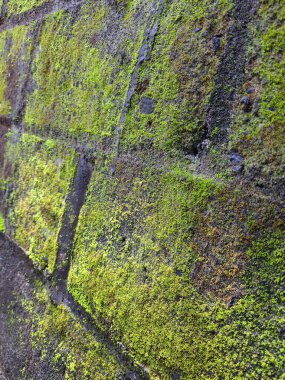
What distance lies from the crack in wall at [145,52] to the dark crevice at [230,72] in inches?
6.7

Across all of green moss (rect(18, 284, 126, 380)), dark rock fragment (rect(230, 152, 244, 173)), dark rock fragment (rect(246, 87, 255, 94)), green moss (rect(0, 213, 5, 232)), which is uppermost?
dark rock fragment (rect(246, 87, 255, 94))

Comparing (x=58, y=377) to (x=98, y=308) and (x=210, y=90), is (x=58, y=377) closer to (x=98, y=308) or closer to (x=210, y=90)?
(x=98, y=308)

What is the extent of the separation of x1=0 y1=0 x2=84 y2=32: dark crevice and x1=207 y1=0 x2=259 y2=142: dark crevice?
1.62 ft

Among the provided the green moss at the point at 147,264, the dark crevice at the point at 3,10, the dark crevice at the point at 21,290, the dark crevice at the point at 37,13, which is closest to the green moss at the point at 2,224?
the dark crevice at the point at 21,290

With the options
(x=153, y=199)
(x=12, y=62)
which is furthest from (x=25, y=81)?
(x=153, y=199)

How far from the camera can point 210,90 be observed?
573 millimetres

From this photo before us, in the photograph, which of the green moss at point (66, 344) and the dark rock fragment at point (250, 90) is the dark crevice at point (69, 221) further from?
the dark rock fragment at point (250, 90)

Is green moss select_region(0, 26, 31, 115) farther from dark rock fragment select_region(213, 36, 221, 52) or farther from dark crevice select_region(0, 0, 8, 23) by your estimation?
dark rock fragment select_region(213, 36, 221, 52)

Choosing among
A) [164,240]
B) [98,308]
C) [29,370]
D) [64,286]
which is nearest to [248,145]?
[164,240]

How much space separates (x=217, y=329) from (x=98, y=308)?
27 centimetres

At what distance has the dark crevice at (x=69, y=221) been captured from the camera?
0.81 m

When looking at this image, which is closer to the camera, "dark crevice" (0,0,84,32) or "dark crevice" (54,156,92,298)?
"dark crevice" (54,156,92,298)

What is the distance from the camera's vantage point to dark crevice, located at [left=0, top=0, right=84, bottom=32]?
97 centimetres

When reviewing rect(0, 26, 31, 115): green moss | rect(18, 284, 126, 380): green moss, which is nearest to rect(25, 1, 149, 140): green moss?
rect(0, 26, 31, 115): green moss
